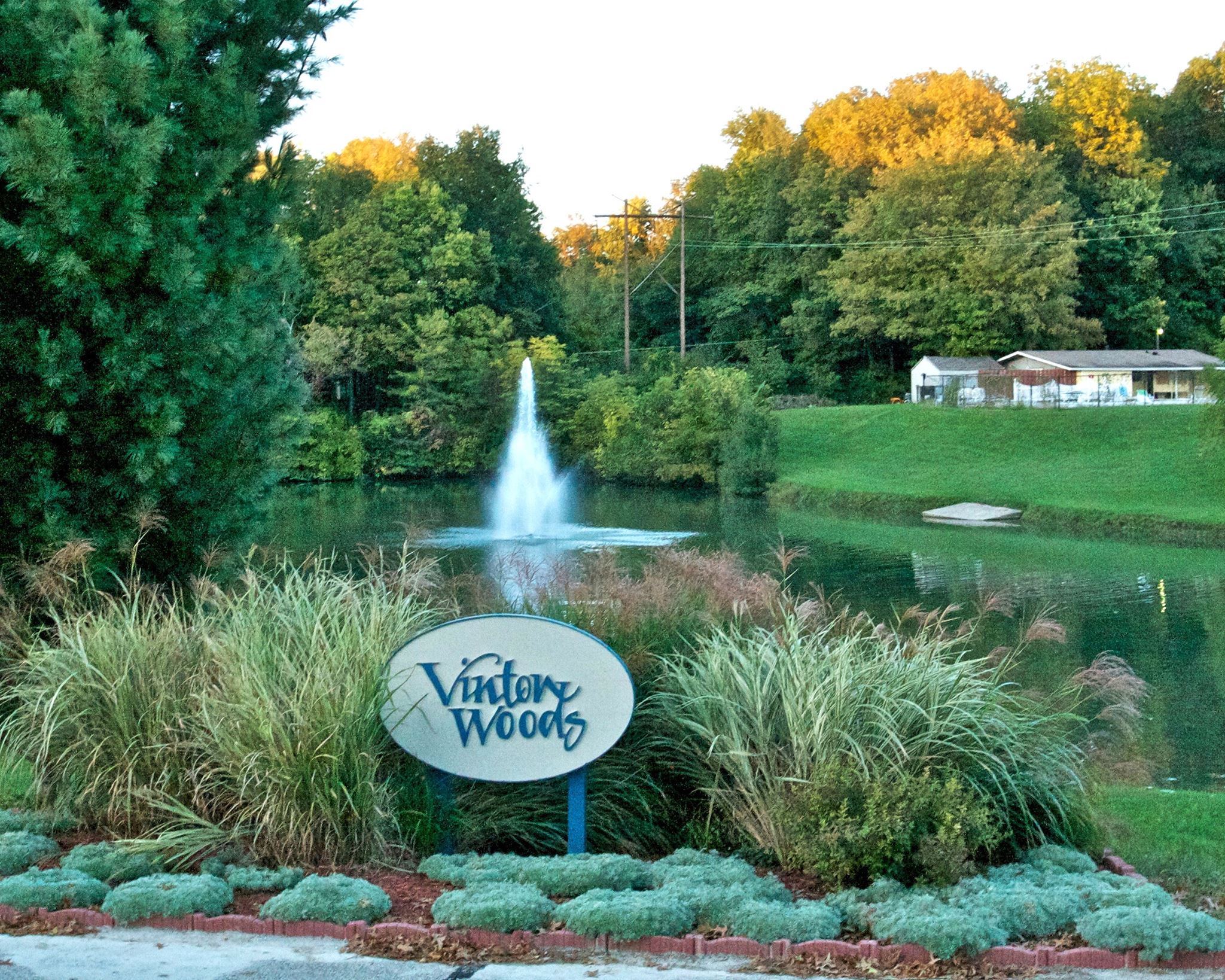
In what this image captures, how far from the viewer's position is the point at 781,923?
169 inches

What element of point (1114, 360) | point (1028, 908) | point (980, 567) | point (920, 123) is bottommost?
point (980, 567)

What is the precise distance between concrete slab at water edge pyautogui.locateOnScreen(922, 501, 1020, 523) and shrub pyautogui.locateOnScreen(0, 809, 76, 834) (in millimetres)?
31646

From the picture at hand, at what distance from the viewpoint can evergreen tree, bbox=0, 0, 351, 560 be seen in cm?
759

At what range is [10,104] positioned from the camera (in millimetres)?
7359

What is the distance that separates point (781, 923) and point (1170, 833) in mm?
3854

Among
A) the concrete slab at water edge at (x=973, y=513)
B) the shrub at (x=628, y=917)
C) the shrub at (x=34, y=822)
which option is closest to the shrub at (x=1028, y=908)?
the shrub at (x=628, y=917)

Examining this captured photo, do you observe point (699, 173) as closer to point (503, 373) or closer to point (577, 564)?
point (503, 373)

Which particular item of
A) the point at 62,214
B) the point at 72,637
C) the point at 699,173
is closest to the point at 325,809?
the point at 72,637

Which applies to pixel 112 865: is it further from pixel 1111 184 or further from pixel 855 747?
pixel 1111 184

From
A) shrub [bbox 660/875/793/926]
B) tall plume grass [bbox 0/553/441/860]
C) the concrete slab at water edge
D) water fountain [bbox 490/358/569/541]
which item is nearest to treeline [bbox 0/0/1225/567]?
water fountain [bbox 490/358/569/541]

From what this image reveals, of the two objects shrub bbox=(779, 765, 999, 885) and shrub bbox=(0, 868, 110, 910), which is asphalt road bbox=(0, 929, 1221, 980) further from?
shrub bbox=(779, 765, 999, 885)

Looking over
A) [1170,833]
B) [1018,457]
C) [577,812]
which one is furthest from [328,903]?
[1018,457]

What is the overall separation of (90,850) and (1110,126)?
68.0 m

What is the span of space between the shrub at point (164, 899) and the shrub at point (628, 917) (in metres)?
1.19
